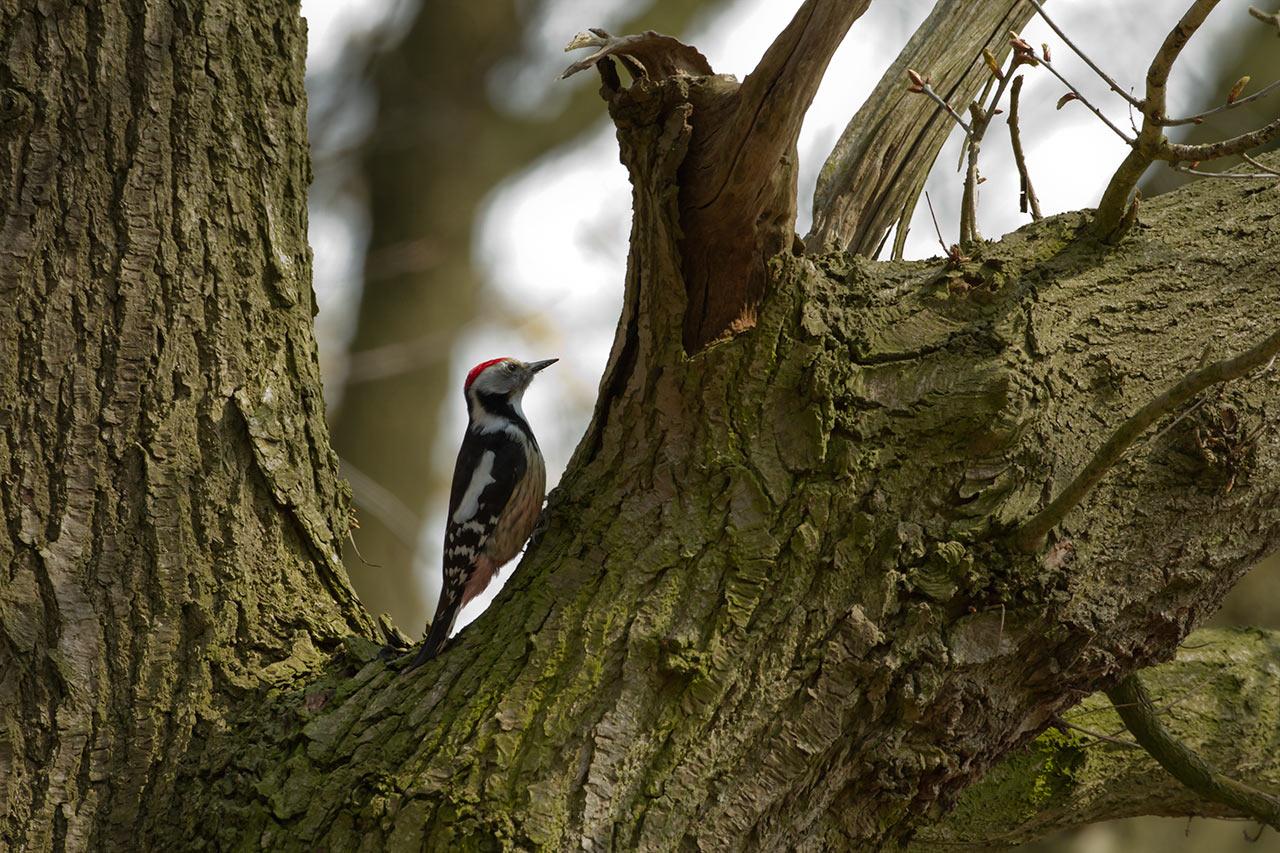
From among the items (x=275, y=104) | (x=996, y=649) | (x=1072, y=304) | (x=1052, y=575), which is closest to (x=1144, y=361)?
(x=1072, y=304)

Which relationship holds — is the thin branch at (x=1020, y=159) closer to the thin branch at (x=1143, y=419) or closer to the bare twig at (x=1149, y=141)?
the bare twig at (x=1149, y=141)

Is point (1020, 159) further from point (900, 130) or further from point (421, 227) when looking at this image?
point (421, 227)

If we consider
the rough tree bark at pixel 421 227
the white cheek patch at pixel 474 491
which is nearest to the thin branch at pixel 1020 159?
the white cheek patch at pixel 474 491

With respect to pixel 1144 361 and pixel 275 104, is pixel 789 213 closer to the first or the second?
pixel 1144 361

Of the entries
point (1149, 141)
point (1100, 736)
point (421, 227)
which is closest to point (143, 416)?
point (1149, 141)

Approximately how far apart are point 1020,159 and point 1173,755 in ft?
5.15

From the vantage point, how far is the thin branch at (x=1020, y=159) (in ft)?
10.3

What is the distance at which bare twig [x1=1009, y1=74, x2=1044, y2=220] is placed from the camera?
315cm

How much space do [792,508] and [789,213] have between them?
2.12ft

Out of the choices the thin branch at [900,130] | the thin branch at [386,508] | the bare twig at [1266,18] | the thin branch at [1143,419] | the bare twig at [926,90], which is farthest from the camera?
the thin branch at [386,508]

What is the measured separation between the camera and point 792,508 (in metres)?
2.55

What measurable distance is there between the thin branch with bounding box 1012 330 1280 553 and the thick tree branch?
1.08 m

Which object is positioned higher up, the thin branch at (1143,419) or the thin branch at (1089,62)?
the thin branch at (1089,62)

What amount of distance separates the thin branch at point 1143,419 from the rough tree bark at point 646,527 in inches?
4.7
